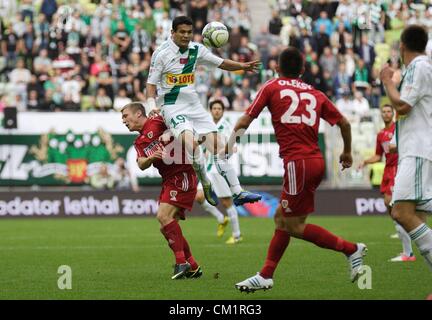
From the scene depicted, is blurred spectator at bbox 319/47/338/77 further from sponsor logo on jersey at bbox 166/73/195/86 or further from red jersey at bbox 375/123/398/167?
sponsor logo on jersey at bbox 166/73/195/86

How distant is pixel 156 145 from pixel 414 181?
366 cm

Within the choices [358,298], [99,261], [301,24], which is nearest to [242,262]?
[99,261]

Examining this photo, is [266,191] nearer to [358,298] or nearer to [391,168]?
[391,168]

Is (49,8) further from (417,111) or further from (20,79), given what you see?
(417,111)

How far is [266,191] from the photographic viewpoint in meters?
25.7

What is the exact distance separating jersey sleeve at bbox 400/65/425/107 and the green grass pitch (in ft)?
6.77

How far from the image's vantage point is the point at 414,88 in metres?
9.52

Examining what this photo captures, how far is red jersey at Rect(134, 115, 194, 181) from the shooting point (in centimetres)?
1206

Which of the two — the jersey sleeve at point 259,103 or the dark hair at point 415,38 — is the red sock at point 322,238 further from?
the dark hair at point 415,38

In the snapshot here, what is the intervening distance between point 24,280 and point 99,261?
2.61m

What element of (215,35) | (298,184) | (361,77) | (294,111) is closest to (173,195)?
(215,35)

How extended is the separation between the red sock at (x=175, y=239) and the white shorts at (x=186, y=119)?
4.34 ft

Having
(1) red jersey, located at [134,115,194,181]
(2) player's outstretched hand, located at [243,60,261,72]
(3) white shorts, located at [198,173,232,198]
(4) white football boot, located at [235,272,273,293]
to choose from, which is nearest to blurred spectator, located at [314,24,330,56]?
(3) white shorts, located at [198,173,232,198]
